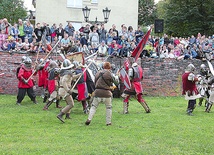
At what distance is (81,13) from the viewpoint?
105 ft

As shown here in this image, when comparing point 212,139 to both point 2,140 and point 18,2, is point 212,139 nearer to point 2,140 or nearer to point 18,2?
point 2,140

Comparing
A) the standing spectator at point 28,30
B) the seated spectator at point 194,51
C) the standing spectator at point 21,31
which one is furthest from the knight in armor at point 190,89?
the standing spectator at point 21,31

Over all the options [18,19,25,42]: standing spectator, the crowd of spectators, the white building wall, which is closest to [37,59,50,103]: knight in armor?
the crowd of spectators

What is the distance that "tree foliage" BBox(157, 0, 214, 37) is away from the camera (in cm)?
3797

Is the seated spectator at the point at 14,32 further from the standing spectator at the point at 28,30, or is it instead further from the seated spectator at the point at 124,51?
the seated spectator at the point at 124,51

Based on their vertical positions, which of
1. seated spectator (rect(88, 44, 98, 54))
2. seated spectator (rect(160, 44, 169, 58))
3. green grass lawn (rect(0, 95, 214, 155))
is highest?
seated spectator (rect(88, 44, 98, 54))

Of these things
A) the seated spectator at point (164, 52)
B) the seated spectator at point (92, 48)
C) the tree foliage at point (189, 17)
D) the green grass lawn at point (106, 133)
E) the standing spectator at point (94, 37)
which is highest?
the tree foliage at point (189, 17)

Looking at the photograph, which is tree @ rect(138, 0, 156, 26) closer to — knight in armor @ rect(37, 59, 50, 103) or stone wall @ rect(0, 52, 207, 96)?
stone wall @ rect(0, 52, 207, 96)

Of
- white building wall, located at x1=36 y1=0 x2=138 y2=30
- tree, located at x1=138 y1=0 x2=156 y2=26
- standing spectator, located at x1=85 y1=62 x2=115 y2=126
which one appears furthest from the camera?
tree, located at x1=138 y1=0 x2=156 y2=26

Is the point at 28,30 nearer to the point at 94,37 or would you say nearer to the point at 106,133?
the point at 94,37

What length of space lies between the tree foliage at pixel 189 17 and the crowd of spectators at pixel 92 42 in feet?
52.9

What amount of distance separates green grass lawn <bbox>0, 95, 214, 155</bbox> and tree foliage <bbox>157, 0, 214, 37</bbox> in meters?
24.9

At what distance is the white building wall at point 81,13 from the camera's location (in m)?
31.0

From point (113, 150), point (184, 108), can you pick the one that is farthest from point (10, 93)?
point (113, 150)
